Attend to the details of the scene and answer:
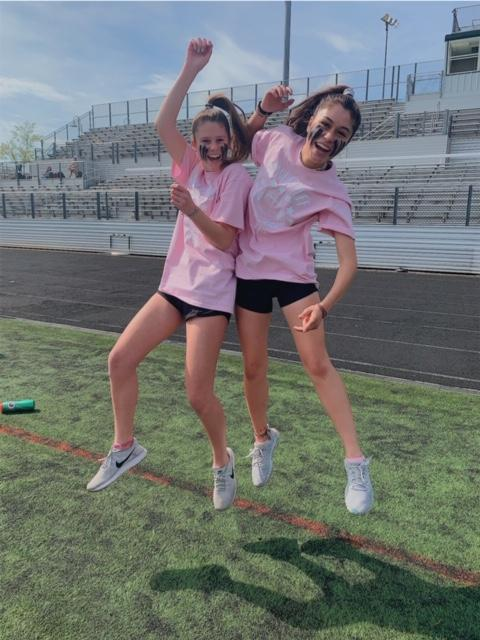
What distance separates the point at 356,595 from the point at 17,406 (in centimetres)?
280

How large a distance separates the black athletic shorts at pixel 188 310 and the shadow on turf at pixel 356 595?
107cm

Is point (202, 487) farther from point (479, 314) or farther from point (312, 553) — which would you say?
point (479, 314)

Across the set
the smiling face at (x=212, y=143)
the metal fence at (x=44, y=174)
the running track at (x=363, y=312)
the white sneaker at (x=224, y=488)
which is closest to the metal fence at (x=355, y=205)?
the running track at (x=363, y=312)

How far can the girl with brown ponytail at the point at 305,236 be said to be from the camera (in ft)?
7.39

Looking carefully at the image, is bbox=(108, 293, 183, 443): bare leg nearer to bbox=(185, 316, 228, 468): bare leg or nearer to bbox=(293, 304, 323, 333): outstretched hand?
bbox=(185, 316, 228, 468): bare leg

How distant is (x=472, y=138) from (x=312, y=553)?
19137mm

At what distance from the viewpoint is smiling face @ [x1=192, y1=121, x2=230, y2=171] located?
7.49 feet

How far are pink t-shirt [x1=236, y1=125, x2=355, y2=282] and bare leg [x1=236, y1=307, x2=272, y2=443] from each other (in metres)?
0.21

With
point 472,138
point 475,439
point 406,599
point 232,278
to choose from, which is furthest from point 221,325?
point 472,138

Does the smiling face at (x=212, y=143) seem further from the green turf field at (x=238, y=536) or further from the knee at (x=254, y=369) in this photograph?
the green turf field at (x=238, y=536)

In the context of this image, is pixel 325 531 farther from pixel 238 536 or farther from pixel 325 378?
pixel 325 378

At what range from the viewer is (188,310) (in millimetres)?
2305

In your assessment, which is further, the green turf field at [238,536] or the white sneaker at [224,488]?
the white sneaker at [224,488]

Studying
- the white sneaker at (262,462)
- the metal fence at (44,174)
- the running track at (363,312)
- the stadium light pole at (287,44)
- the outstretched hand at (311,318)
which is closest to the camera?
the outstretched hand at (311,318)
